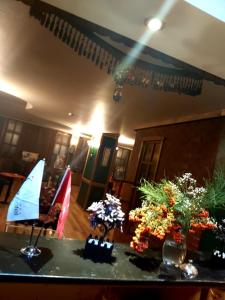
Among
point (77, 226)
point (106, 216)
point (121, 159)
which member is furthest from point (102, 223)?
point (121, 159)

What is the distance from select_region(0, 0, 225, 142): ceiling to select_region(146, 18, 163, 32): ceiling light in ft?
0.11

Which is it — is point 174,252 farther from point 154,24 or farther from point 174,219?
point 154,24

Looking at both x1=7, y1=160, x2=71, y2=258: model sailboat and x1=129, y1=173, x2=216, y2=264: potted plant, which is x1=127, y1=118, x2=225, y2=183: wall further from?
x1=7, y1=160, x2=71, y2=258: model sailboat

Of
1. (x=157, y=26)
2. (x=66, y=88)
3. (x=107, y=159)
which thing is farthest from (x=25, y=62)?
(x=107, y=159)

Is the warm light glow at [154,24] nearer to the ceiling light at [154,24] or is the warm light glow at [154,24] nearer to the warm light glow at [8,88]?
the ceiling light at [154,24]

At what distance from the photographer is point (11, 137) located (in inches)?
418

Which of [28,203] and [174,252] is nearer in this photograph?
[28,203]

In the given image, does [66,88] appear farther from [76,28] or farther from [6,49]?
[76,28]

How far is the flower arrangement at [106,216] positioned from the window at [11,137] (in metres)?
9.79

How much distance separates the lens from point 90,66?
9.77 feet

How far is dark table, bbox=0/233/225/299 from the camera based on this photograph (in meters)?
1.12

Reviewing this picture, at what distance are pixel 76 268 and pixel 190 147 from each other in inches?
127

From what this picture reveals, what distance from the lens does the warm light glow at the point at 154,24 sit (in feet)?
4.50

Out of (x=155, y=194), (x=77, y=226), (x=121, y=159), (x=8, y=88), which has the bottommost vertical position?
(x=77, y=226)
